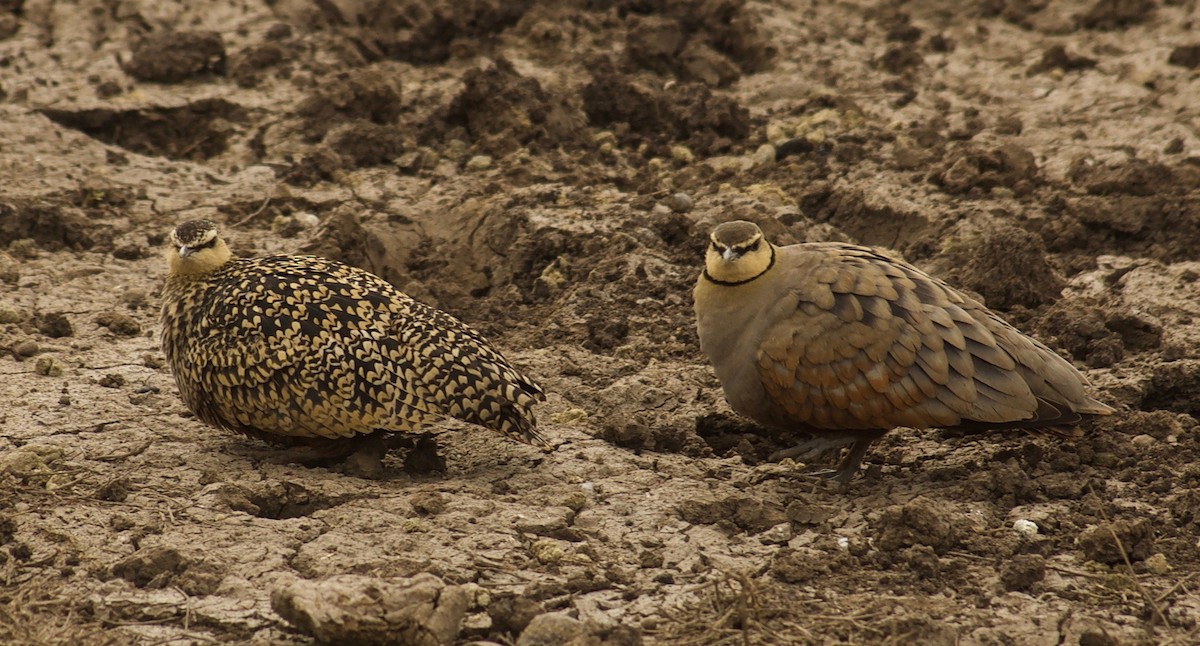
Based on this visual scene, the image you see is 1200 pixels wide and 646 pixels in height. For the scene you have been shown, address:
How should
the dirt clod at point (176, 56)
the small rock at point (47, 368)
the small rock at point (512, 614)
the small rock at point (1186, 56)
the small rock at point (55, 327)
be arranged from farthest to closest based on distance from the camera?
the small rock at point (1186, 56) → the dirt clod at point (176, 56) → the small rock at point (55, 327) → the small rock at point (47, 368) → the small rock at point (512, 614)

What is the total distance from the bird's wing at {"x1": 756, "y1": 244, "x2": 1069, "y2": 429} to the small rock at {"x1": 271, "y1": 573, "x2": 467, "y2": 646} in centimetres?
168

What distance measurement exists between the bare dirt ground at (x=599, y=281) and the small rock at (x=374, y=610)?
0.01 meters

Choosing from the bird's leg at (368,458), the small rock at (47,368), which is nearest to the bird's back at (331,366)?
the bird's leg at (368,458)

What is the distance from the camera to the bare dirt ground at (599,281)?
4.33m

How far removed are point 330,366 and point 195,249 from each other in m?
0.87

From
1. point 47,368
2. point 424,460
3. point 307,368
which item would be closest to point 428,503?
point 424,460

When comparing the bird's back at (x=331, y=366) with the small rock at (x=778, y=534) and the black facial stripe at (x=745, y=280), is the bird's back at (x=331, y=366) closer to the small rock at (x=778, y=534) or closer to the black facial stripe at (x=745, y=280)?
the black facial stripe at (x=745, y=280)

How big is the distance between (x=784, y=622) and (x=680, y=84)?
4787 mm

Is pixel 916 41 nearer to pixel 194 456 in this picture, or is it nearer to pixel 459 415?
pixel 459 415

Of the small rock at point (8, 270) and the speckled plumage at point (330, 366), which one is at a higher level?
the speckled plumage at point (330, 366)

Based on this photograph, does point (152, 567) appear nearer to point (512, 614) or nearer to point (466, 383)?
point (512, 614)

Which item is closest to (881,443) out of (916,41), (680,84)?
(680,84)

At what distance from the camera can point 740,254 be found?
5.30 meters

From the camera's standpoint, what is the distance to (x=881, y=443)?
5598 millimetres
